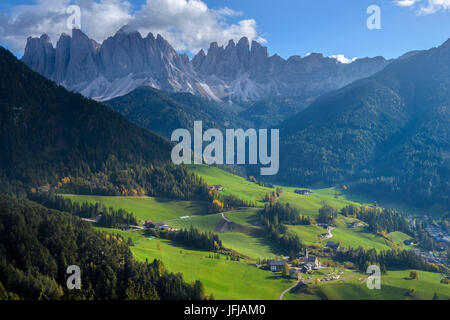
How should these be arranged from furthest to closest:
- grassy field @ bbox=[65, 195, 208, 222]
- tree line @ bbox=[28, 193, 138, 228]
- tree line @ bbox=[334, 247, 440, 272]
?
grassy field @ bbox=[65, 195, 208, 222] → tree line @ bbox=[28, 193, 138, 228] → tree line @ bbox=[334, 247, 440, 272]

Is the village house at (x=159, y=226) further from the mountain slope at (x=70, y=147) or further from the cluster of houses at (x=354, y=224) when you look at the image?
the cluster of houses at (x=354, y=224)

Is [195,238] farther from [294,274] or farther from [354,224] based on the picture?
[354,224]

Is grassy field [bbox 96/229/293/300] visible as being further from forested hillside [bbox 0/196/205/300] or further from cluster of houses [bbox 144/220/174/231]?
cluster of houses [bbox 144/220/174/231]

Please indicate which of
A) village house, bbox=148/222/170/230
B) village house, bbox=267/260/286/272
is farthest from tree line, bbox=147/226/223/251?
village house, bbox=267/260/286/272

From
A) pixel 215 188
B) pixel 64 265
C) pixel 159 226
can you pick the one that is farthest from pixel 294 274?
pixel 215 188
